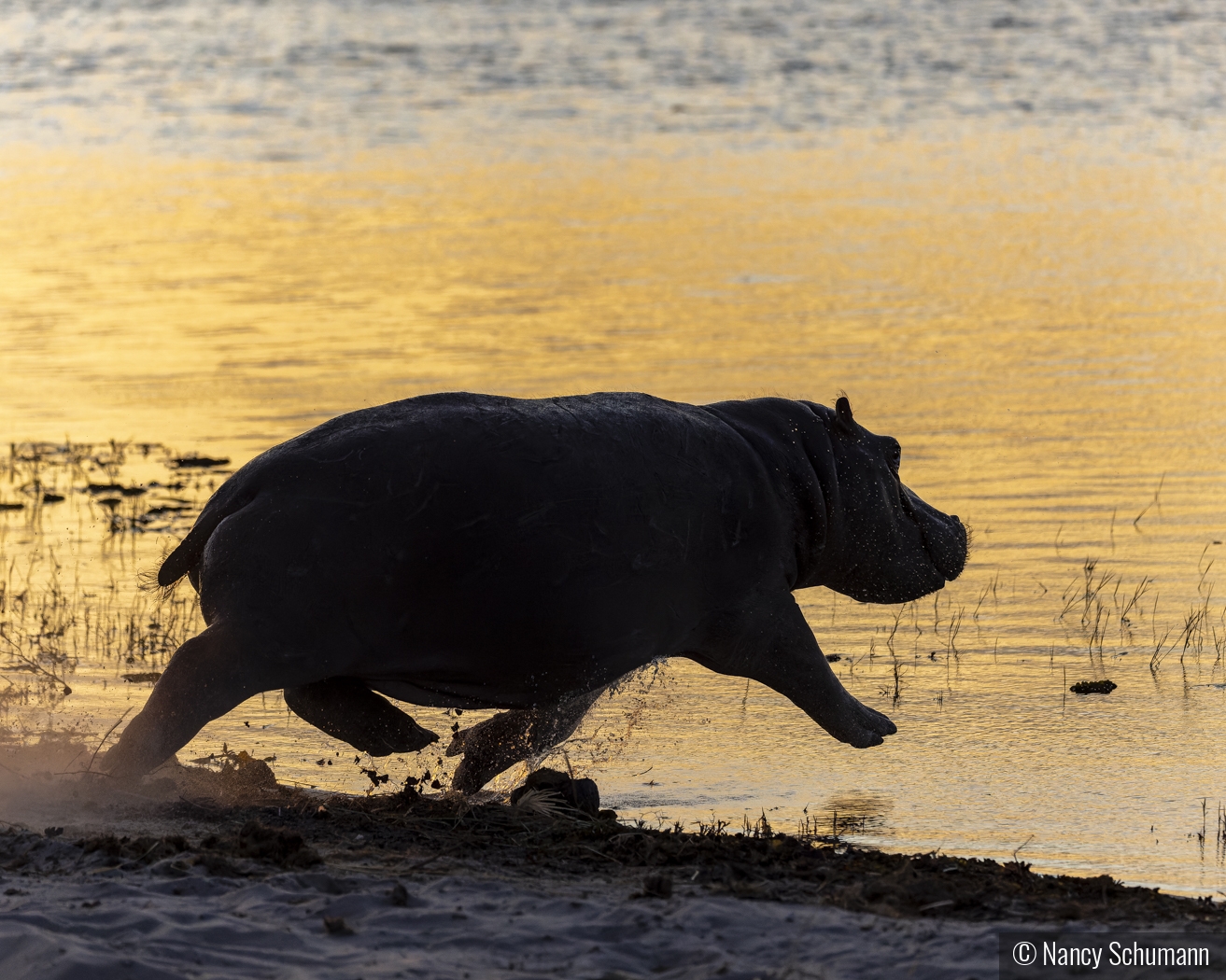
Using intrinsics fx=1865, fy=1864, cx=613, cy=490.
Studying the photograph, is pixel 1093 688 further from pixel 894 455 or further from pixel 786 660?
pixel 786 660

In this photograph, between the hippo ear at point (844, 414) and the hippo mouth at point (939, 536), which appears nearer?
the hippo ear at point (844, 414)

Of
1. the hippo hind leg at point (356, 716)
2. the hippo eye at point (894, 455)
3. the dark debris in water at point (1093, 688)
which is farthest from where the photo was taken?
the dark debris in water at point (1093, 688)

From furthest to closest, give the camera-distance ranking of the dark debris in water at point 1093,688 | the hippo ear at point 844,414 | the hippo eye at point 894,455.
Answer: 1. the dark debris in water at point 1093,688
2. the hippo eye at point 894,455
3. the hippo ear at point 844,414

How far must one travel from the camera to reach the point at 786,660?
7941 millimetres

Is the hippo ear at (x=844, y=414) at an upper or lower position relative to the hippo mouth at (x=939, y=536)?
upper

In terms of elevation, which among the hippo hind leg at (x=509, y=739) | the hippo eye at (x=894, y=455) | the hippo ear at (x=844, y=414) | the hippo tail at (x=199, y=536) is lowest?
the hippo hind leg at (x=509, y=739)

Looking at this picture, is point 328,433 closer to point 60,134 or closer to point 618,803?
point 618,803

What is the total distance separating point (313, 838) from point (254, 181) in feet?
68.2

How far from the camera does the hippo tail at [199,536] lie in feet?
23.4

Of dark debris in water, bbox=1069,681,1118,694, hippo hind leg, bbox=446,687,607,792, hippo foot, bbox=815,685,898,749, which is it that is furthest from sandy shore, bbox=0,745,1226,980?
dark debris in water, bbox=1069,681,1118,694

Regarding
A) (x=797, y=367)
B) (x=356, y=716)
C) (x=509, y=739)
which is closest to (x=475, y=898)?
(x=356, y=716)

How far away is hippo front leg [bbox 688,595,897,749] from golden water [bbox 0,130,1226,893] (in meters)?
0.40

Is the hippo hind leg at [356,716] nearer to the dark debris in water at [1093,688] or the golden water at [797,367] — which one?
the golden water at [797,367]

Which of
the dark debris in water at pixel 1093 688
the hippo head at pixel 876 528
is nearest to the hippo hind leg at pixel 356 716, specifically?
the hippo head at pixel 876 528
